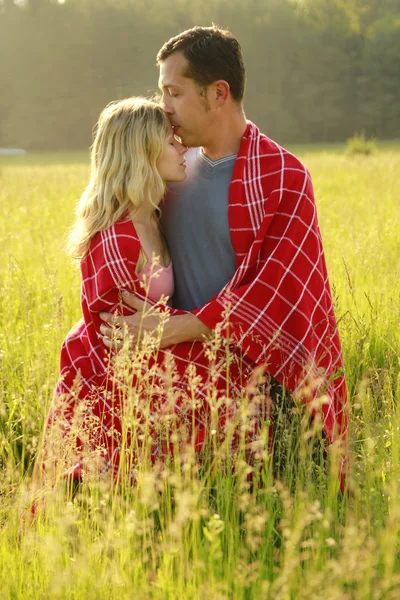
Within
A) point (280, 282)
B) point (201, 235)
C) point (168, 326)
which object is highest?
point (201, 235)

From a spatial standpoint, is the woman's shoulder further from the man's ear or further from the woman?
the man's ear

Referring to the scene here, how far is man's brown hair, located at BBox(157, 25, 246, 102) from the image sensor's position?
3.10 meters

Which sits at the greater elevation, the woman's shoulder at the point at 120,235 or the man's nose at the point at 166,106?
the man's nose at the point at 166,106

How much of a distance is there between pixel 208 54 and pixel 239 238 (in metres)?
0.81

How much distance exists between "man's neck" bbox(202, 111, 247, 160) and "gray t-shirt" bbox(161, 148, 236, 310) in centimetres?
4

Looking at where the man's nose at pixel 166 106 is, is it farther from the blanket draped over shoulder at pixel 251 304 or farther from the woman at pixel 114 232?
the blanket draped over shoulder at pixel 251 304

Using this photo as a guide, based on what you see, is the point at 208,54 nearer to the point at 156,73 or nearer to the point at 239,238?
the point at 239,238

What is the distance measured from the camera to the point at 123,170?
2.92m

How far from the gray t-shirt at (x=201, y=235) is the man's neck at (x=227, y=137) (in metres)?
0.04

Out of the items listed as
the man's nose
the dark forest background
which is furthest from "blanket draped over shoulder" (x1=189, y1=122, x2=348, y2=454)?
the dark forest background

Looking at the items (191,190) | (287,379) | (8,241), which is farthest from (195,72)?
(8,241)

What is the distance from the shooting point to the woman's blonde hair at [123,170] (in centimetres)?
290

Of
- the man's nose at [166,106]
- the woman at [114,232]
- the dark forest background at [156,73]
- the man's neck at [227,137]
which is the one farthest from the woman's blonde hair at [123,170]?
the dark forest background at [156,73]

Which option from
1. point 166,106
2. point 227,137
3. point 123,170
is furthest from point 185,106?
point 123,170
